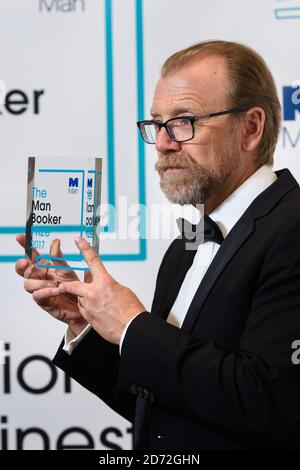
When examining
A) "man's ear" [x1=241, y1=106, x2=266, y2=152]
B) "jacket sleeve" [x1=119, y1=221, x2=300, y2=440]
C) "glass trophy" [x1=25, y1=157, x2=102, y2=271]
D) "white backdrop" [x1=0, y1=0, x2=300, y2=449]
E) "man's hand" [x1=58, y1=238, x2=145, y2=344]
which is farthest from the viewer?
"white backdrop" [x1=0, y1=0, x2=300, y2=449]

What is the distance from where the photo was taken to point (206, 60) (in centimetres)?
146

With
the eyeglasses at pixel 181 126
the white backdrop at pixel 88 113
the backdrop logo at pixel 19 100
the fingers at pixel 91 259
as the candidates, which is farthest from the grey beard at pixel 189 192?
the backdrop logo at pixel 19 100

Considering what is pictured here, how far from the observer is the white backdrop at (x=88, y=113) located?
2.27 metres

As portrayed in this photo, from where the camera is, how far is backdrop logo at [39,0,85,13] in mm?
2297

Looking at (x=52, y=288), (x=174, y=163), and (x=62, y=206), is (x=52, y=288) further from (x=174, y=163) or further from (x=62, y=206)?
(x=174, y=163)

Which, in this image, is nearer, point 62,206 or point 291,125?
point 62,206

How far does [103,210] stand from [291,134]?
28.2 inches

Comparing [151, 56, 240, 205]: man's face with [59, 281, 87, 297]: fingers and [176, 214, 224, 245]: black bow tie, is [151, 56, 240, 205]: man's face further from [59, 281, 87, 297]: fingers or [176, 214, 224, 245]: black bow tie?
[59, 281, 87, 297]: fingers

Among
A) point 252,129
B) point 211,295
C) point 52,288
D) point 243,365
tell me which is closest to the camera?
point 243,365

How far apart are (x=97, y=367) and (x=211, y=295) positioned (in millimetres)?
418

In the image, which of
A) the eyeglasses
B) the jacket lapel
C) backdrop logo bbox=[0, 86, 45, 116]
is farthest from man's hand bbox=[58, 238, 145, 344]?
backdrop logo bbox=[0, 86, 45, 116]

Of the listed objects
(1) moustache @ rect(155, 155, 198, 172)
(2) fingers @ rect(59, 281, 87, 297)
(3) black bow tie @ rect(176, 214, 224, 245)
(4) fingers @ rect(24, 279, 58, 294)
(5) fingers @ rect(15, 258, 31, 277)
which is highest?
(1) moustache @ rect(155, 155, 198, 172)

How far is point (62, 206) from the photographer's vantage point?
139 centimetres

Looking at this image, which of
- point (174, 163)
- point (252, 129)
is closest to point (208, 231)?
point (174, 163)
